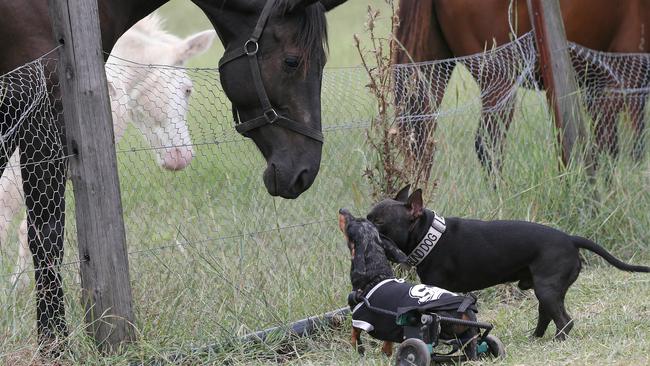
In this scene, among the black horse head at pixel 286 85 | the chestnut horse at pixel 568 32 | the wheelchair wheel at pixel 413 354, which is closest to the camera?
the wheelchair wheel at pixel 413 354

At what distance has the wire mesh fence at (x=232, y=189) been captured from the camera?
13.5 ft

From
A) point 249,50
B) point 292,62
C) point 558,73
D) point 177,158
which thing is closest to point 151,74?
point 177,158

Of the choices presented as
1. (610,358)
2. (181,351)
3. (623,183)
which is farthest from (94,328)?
(623,183)

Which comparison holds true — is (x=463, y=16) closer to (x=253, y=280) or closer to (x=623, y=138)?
(x=623, y=138)

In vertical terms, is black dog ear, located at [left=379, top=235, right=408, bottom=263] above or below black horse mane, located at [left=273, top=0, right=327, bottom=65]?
below

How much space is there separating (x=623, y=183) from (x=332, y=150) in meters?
1.83

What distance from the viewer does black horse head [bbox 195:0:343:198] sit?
4.04 metres

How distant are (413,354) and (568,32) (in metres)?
4.01

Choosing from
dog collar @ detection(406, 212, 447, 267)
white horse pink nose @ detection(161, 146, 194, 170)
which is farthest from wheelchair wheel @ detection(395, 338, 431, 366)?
white horse pink nose @ detection(161, 146, 194, 170)

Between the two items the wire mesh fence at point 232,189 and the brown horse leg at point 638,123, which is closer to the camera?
the wire mesh fence at point 232,189

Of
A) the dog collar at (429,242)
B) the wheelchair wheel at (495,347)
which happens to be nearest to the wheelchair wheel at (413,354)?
the wheelchair wheel at (495,347)

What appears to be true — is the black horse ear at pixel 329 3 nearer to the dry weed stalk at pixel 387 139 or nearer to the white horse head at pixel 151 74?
the dry weed stalk at pixel 387 139

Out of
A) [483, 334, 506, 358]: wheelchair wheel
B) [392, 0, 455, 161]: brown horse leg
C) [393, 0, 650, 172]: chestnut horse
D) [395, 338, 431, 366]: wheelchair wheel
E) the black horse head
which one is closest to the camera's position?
[395, 338, 431, 366]: wheelchair wheel

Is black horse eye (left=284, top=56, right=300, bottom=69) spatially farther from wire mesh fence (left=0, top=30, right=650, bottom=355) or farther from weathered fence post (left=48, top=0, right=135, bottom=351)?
weathered fence post (left=48, top=0, right=135, bottom=351)
